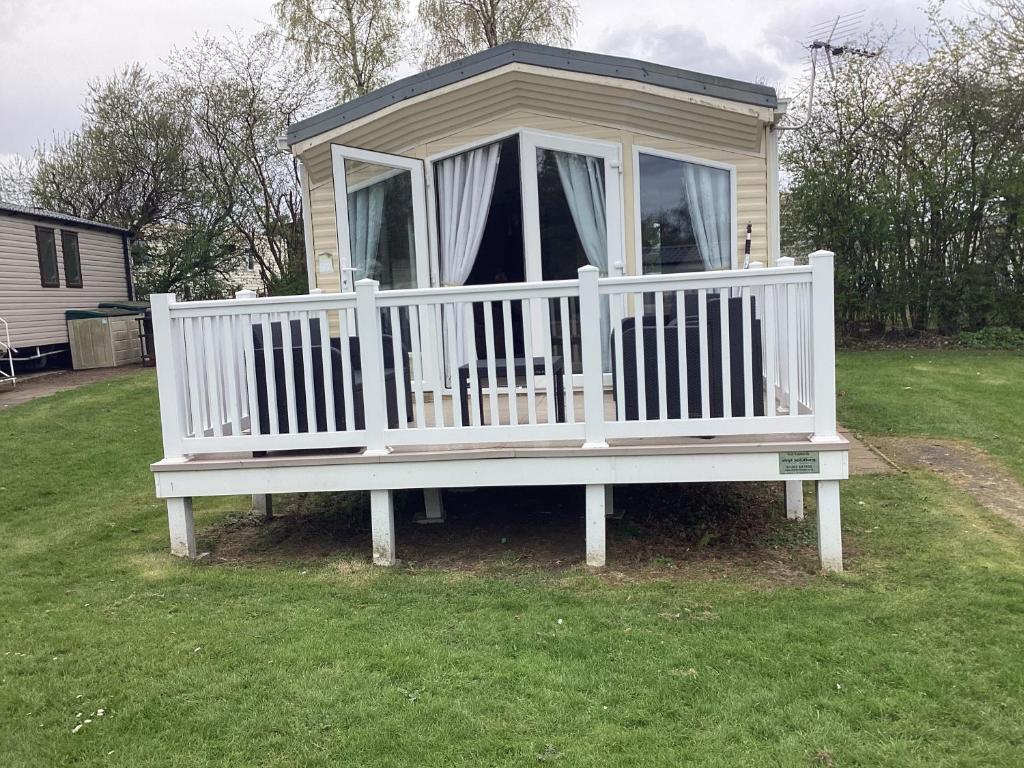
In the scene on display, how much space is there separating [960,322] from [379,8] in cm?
1416

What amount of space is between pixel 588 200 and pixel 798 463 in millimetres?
2505

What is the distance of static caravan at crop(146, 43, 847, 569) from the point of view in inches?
142

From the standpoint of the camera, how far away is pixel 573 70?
507cm

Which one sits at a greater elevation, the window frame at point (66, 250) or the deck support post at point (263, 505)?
the window frame at point (66, 250)

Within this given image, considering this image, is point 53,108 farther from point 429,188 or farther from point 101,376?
point 429,188

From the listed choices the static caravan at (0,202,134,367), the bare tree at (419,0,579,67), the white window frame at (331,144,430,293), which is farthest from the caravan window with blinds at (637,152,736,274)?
the bare tree at (419,0,579,67)

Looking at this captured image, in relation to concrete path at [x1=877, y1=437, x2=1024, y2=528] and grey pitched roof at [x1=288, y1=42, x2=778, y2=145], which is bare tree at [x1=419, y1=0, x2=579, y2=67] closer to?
grey pitched roof at [x1=288, y1=42, x2=778, y2=145]

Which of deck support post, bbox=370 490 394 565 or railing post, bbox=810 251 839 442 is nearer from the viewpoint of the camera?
railing post, bbox=810 251 839 442

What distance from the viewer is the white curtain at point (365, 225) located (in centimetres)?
551

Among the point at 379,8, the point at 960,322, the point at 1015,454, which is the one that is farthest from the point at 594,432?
the point at 379,8

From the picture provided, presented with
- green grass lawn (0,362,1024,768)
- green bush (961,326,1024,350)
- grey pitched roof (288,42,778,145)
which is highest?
grey pitched roof (288,42,778,145)

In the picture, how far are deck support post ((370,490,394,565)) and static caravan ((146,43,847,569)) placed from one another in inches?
0.4

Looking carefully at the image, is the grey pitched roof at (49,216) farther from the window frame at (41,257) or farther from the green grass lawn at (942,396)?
the green grass lawn at (942,396)

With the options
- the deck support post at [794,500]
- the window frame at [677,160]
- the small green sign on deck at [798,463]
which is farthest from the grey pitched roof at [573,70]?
the small green sign on deck at [798,463]
